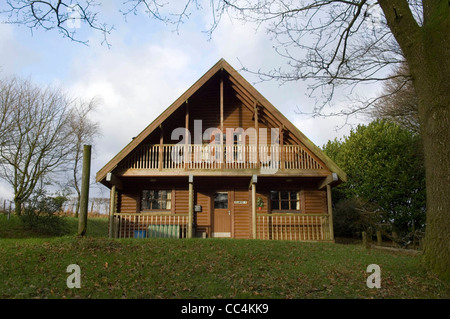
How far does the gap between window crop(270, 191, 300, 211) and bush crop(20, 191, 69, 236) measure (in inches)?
399

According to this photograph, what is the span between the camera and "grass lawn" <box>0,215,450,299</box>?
6344 mm

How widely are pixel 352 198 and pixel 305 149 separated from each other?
700cm

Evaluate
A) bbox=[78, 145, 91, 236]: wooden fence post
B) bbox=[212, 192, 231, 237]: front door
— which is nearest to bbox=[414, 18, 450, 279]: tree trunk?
bbox=[78, 145, 91, 236]: wooden fence post

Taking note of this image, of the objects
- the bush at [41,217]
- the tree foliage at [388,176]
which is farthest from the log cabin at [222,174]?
the tree foliage at [388,176]

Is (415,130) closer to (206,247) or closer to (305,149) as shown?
(305,149)

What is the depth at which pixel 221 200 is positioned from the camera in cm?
1625

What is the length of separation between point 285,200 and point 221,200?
2982 mm

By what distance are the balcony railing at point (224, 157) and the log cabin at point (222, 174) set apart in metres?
0.04

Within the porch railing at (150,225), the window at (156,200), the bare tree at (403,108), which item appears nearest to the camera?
the porch railing at (150,225)

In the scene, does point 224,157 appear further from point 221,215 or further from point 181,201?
point 181,201

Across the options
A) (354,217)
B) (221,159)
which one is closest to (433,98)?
(221,159)

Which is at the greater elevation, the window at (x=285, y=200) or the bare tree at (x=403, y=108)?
the bare tree at (x=403, y=108)

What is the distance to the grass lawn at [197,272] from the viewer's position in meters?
6.34

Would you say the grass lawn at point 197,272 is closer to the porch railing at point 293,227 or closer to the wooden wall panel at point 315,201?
the porch railing at point 293,227
